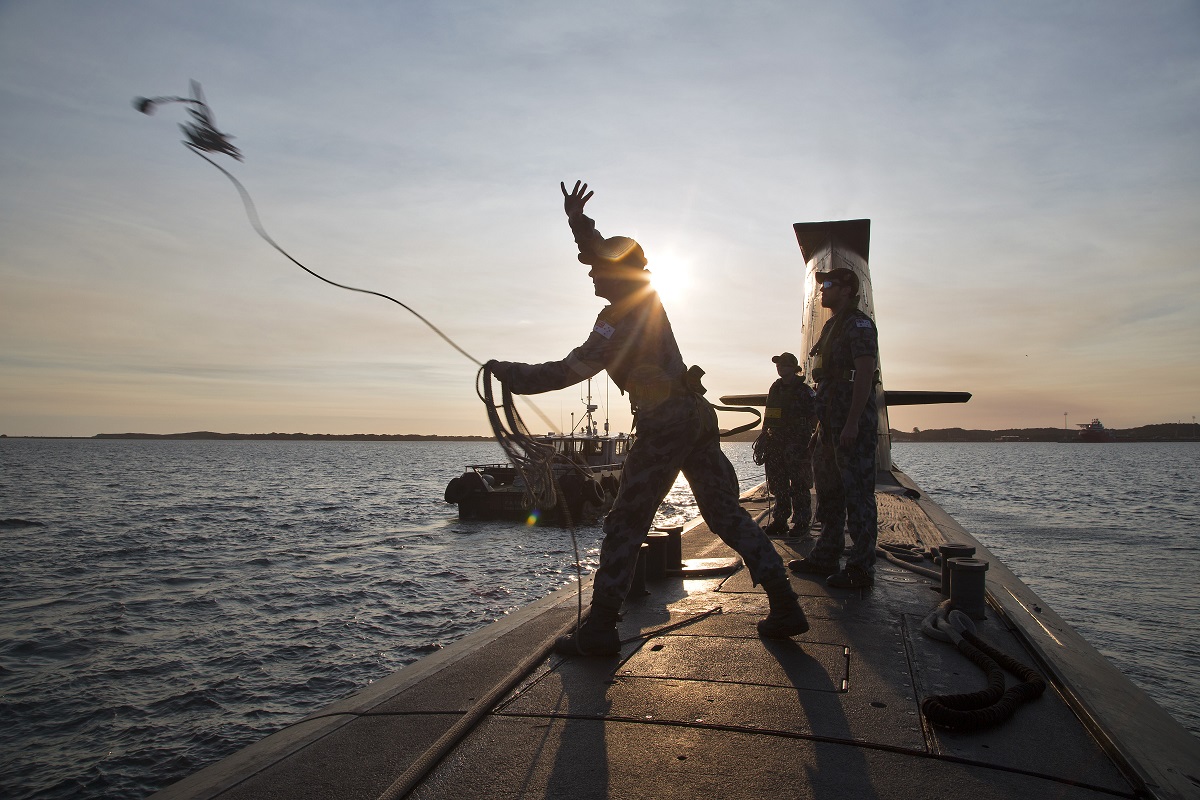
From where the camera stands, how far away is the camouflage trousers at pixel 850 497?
216 inches

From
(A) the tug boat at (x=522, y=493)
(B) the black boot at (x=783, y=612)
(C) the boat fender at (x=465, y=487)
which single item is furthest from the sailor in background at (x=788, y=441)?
(C) the boat fender at (x=465, y=487)

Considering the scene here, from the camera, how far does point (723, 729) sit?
3006 mm

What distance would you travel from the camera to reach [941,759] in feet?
8.95

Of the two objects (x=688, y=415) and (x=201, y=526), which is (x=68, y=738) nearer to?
(x=688, y=415)

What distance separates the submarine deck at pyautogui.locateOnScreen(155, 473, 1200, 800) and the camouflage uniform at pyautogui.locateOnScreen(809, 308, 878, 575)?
1.03 metres

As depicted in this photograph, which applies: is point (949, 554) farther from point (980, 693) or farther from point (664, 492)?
point (664, 492)

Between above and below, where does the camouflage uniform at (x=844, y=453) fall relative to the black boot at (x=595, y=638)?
above

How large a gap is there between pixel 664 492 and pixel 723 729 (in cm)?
142

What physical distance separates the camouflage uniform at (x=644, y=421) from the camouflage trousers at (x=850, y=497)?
1504mm

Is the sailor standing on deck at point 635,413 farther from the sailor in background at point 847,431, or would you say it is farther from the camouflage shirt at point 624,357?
the sailor in background at point 847,431

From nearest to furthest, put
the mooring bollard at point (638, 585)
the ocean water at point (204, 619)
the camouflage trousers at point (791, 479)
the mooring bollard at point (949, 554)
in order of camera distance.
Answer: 1. the mooring bollard at point (949, 554)
2. the mooring bollard at point (638, 585)
3. the ocean water at point (204, 619)
4. the camouflage trousers at point (791, 479)

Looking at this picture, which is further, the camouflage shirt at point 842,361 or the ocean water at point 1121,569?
the ocean water at point 1121,569

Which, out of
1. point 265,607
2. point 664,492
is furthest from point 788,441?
point 265,607

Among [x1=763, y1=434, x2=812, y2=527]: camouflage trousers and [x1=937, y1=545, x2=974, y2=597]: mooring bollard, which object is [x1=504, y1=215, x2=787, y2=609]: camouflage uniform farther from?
[x1=763, y1=434, x2=812, y2=527]: camouflage trousers
